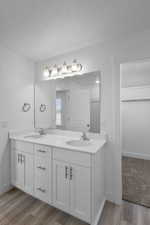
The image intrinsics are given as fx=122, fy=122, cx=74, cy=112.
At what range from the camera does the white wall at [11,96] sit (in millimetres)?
2021

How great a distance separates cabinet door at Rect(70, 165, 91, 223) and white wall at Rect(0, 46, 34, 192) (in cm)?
128

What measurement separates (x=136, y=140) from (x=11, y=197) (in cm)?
311

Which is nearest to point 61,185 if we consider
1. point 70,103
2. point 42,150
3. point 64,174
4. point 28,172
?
point 64,174

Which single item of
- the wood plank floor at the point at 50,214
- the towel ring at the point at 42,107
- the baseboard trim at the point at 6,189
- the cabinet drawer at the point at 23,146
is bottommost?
the wood plank floor at the point at 50,214

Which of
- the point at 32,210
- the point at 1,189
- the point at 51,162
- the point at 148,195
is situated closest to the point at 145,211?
the point at 148,195

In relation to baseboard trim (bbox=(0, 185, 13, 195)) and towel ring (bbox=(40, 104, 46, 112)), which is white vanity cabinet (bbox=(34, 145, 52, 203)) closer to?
baseboard trim (bbox=(0, 185, 13, 195))

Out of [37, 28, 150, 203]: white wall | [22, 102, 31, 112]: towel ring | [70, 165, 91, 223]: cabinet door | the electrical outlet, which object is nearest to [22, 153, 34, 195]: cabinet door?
the electrical outlet

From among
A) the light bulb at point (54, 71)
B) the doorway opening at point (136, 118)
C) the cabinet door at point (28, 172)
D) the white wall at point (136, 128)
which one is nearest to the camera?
the cabinet door at point (28, 172)

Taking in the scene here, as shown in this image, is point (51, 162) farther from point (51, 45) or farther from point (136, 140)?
point (136, 140)

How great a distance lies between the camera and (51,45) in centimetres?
199

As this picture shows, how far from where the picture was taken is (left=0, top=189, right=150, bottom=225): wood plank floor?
4.84ft

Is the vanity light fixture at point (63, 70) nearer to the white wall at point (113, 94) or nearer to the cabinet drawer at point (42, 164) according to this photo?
the white wall at point (113, 94)

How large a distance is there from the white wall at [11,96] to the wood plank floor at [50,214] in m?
0.47

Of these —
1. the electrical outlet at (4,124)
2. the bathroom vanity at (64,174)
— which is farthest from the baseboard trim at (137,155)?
the electrical outlet at (4,124)
